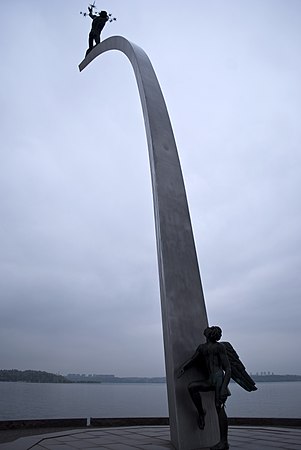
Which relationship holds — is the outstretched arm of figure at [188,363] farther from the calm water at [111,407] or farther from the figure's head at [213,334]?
the calm water at [111,407]

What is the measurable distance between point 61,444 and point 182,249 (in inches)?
168

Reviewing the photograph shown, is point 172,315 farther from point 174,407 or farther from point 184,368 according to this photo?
point 174,407

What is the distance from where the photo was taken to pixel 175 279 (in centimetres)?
808

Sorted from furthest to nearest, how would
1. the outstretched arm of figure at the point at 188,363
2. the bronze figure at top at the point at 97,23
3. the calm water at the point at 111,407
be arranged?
the calm water at the point at 111,407, the bronze figure at top at the point at 97,23, the outstretched arm of figure at the point at 188,363

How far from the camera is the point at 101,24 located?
17312 mm

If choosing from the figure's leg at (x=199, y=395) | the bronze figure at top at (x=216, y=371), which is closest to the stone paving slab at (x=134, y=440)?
the figure's leg at (x=199, y=395)

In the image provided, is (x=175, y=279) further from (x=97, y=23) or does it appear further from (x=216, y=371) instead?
(x=97, y=23)

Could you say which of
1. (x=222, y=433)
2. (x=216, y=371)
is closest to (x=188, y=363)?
(x=216, y=371)

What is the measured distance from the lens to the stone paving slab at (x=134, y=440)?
22.8 ft

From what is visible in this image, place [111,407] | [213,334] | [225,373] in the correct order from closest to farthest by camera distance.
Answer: [225,373] → [213,334] → [111,407]

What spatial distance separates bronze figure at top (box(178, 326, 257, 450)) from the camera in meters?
6.65

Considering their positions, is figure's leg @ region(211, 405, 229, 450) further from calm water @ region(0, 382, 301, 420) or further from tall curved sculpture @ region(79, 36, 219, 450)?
calm water @ region(0, 382, 301, 420)

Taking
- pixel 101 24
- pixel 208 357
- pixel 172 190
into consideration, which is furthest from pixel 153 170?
pixel 101 24

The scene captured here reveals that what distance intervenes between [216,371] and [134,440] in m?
2.37
